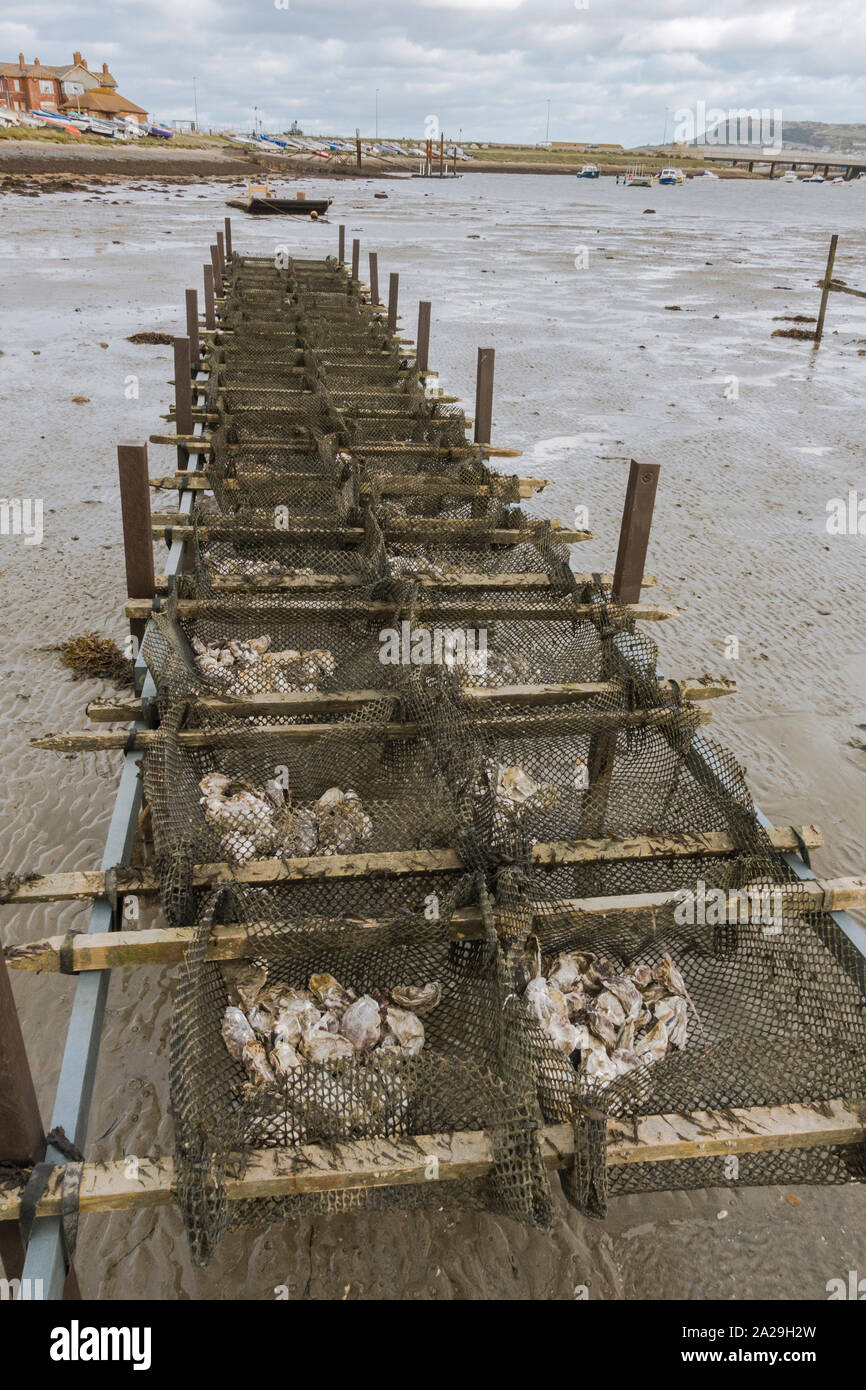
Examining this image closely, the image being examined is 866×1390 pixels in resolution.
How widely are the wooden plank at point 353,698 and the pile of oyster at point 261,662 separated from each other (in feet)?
2.38

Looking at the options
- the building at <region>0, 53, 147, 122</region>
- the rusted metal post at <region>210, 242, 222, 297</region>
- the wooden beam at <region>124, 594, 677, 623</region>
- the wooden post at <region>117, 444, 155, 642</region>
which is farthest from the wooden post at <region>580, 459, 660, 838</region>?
the building at <region>0, 53, 147, 122</region>

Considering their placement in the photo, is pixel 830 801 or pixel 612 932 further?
pixel 830 801

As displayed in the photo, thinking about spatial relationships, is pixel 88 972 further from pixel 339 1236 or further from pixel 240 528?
pixel 240 528

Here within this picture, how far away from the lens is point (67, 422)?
1399 centimetres

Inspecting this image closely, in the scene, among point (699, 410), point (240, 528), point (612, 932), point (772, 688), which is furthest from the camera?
point (699, 410)

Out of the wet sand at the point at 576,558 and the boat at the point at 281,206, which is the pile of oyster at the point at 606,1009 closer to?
the wet sand at the point at 576,558

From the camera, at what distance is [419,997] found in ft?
11.9

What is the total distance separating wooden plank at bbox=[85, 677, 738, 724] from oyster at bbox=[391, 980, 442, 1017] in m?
1.79

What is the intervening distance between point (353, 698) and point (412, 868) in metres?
1.44

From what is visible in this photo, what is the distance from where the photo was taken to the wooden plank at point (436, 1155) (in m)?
2.60

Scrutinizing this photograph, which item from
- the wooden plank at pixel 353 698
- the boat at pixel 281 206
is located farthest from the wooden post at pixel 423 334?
the boat at pixel 281 206

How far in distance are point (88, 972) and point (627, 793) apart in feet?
9.54

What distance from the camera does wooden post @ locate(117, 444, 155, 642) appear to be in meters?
6.26
